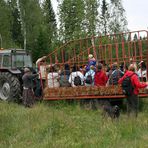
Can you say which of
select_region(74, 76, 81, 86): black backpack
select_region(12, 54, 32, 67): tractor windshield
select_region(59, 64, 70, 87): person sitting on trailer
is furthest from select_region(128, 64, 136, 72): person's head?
select_region(12, 54, 32, 67): tractor windshield

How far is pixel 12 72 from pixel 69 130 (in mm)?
5489

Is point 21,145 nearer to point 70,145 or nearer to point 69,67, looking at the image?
point 70,145

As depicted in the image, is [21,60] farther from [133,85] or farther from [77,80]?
[133,85]

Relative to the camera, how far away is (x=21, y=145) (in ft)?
24.9

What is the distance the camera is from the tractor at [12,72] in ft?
→ 43.2

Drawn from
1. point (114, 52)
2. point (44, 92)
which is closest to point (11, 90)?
point (44, 92)

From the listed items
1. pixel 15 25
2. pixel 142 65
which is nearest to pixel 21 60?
pixel 142 65

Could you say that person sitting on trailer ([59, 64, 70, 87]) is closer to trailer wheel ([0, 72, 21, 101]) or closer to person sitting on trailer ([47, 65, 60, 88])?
person sitting on trailer ([47, 65, 60, 88])

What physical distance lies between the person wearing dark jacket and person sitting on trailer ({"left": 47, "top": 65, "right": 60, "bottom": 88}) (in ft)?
2.91

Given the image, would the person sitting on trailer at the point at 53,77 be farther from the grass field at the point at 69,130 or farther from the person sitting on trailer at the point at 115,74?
the person sitting on trailer at the point at 115,74

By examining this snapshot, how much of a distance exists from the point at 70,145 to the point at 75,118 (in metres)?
2.29

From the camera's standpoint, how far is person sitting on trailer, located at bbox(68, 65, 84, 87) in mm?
11219

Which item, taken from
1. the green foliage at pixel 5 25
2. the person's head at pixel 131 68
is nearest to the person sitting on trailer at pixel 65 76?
the person's head at pixel 131 68

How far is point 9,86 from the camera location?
1334 cm
